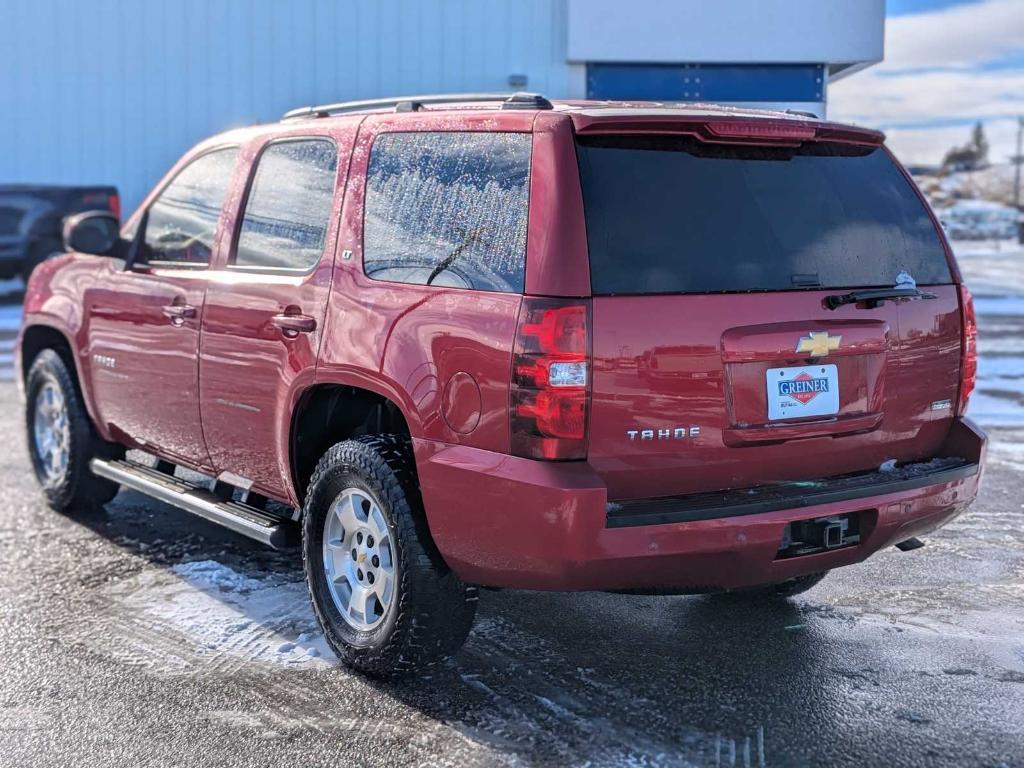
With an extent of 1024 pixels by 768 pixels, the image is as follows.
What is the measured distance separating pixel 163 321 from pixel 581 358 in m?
2.37

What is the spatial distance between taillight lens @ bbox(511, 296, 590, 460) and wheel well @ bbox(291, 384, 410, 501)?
0.95m

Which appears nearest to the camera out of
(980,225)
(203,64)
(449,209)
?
(449,209)

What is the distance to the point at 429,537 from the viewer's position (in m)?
3.74

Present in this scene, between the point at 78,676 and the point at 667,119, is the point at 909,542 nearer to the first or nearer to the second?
the point at 667,119

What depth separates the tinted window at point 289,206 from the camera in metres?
4.34

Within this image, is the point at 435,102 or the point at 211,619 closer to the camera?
the point at 435,102

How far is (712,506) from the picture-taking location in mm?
3473

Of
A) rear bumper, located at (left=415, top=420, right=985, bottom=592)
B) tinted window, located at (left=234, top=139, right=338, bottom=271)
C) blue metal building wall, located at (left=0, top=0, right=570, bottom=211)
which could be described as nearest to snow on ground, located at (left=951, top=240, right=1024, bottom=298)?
blue metal building wall, located at (left=0, top=0, right=570, bottom=211)

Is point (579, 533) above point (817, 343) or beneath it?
beneath

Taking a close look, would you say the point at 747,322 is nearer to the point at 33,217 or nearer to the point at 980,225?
the point at 33,217

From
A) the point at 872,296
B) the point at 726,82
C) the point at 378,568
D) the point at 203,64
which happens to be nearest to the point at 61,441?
the point at 378,568

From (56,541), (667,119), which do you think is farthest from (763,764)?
(56,541)

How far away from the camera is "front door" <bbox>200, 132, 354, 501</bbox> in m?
4.24

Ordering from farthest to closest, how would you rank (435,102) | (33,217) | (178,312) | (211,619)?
(33,217) → (178,312) → (211,619) → (435,102)
